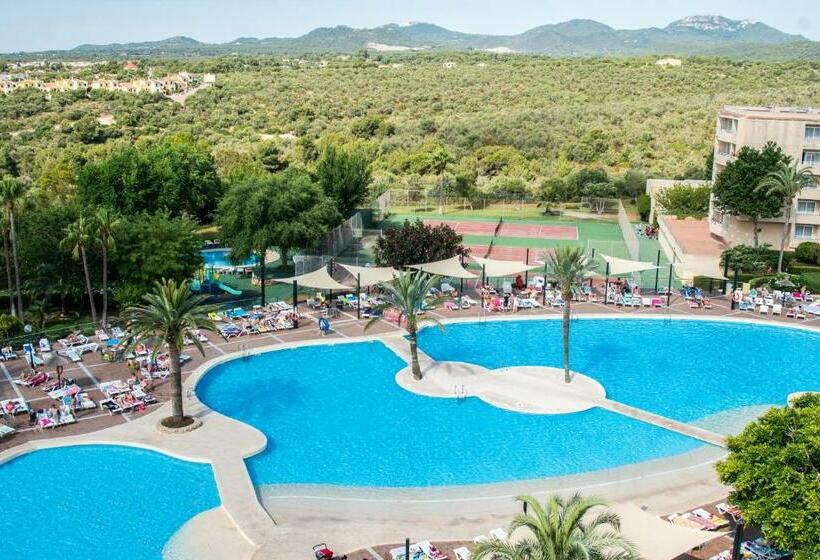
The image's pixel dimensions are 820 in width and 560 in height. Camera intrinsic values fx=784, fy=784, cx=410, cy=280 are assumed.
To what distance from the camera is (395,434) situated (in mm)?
25391

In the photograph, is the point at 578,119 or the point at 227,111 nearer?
the point at 578,119

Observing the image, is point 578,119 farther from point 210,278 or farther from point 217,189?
point 210,278

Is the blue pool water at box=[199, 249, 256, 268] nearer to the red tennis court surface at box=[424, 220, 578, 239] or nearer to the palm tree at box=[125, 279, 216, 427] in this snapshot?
the red tennis court surface at box=[424, 220, 578, 239]

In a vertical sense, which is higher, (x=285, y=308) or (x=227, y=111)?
(x=227, y=111)

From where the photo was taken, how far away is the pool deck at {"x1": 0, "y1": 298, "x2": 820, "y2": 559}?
19.1 meters

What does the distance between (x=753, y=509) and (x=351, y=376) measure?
16.6m

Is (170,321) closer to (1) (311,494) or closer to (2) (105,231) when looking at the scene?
(1) (311,494)

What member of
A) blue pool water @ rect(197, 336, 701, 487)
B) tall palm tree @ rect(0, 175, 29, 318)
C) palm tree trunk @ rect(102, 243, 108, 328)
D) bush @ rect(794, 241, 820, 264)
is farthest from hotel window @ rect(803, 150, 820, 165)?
tall palm tree @ rect(0, 175, 29, 318)

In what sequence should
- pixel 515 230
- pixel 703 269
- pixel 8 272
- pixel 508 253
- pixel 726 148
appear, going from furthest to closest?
pixel 515 230 < pixel 508 253 < pixel 726 148 < pixel 703 269 < pixel 8 272

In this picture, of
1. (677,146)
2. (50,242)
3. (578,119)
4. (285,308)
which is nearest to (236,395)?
(285,308)

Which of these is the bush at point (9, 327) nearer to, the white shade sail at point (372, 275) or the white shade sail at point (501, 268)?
the white shade sail at point (372, 275)

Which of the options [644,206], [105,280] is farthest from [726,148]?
[105,280]

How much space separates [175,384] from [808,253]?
1478 inches

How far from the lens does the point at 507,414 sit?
26797mm
